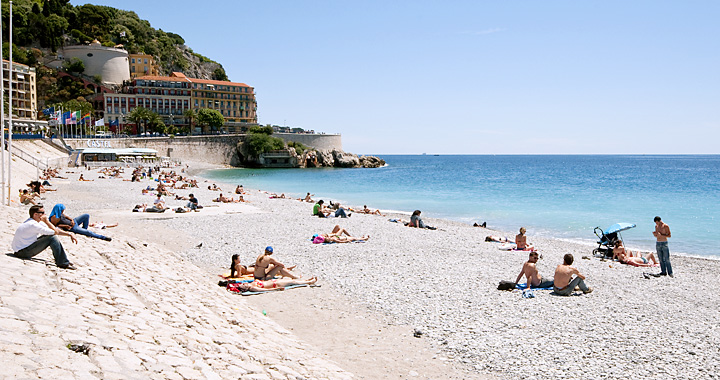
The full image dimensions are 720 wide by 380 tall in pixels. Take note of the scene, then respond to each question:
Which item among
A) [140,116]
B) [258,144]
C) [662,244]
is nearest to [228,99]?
[258,144]

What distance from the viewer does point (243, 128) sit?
10719cm

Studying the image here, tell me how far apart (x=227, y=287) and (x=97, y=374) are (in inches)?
231

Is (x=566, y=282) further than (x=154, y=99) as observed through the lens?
No

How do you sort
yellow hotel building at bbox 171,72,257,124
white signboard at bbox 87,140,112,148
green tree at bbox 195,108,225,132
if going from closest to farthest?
1. white signboard at bbox 87,140,112,148
2. green tree at bbox 195,108,225,132
3. yellow hotel building at bbox 171,72,257,124

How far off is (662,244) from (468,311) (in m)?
6.82

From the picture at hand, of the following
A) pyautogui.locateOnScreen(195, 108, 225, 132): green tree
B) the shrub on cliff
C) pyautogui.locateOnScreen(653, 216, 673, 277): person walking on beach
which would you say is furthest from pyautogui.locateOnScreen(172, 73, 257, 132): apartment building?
pyautogui.locateOnScreen(653, 216, 673, 277): person walking on beach

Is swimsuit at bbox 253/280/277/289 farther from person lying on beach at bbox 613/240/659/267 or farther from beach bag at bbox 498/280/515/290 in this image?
person lying on beach at bbox 613/240/659/267

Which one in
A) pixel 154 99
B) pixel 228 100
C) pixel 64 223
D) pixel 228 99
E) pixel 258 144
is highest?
pixel 228 99

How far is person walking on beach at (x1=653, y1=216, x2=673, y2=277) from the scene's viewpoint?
509 inches

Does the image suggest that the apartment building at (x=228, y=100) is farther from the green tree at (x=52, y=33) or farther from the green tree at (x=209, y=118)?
the green tree at (x=52, y=33)

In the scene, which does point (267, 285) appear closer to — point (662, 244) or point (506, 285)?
point (506, 285)

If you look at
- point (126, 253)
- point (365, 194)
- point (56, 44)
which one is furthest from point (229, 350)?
point (56, 44)

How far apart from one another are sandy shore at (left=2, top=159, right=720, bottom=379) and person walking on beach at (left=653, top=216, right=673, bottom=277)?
0.45 meters

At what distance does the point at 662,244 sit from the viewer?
13.1m
